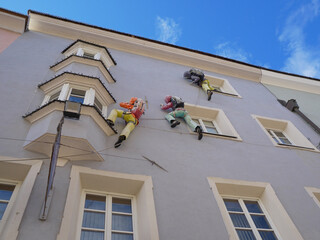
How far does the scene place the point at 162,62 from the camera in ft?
41.7

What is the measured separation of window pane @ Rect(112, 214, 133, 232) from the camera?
4.95 meters

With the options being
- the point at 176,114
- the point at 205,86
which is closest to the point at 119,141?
the point at 176,114

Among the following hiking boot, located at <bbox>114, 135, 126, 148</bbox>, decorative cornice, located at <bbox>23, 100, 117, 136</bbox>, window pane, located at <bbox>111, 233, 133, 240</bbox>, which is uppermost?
decorative cornice, located at <bbox>23, 100, 117, 136</bbox>

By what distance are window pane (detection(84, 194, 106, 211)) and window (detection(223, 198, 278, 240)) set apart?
274 centimetres

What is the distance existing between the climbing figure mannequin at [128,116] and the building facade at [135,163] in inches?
8.7

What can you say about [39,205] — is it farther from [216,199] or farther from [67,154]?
[216,199]

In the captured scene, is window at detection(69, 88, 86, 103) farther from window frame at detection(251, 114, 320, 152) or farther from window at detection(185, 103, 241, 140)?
window frame at detection(251, 114, 320, 152)

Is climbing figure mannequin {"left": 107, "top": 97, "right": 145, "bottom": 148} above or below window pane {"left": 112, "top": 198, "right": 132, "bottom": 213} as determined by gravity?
above

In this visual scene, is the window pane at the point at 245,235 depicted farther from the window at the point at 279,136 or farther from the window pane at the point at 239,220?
the window at the point at 279,136

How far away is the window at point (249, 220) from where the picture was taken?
18.2 feet

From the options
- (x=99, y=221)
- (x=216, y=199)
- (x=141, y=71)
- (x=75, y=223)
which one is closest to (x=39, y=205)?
(x=75, y=223)

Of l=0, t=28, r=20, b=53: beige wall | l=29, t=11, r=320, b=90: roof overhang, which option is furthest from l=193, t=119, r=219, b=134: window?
l=0, t=28, r=20, b=53: beige wall

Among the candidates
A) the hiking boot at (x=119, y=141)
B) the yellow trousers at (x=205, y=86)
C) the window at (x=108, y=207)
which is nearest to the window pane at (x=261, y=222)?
the window at (x=108, y=207)

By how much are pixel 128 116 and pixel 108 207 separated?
106 inches
